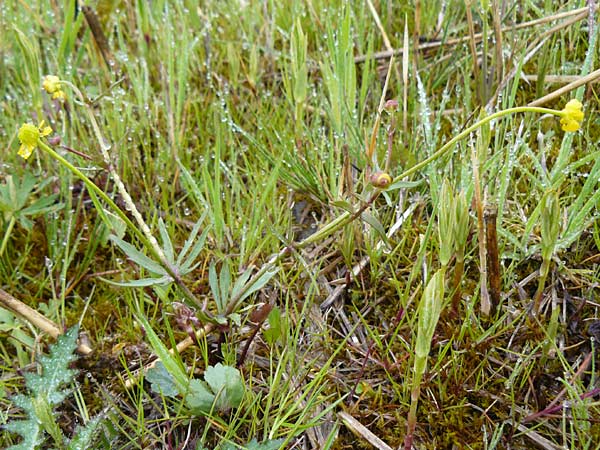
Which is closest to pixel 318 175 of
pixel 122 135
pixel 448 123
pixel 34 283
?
pixel 448 123

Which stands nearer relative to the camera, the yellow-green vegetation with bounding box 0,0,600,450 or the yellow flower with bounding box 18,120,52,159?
the yellow flower with bounding box 18,120,52,159

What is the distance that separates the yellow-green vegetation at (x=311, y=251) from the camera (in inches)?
47.3

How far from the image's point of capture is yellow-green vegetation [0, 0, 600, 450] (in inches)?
47.3

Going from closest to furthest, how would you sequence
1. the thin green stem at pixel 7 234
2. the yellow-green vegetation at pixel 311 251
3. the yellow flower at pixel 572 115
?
the yellow flower at pixel 572 115 < the yellow-green vegetation at pixel 311 251 < the thin green stem at pixel 7 234

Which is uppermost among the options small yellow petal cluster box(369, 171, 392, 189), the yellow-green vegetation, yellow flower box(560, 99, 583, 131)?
yellow flower box(560, 99, 583, 131)

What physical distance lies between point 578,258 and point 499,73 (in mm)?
544

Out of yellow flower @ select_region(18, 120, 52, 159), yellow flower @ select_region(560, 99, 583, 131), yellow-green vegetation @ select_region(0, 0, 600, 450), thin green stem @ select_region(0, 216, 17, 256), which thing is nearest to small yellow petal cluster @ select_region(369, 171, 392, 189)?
yellow-green vegetation @ select_region(0, 0, 600, 450)

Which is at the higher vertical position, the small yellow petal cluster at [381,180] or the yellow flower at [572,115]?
the yellow flower at [572,115]

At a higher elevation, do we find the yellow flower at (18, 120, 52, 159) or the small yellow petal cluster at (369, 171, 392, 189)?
the yellow flower at (18, 120, 52, 159)

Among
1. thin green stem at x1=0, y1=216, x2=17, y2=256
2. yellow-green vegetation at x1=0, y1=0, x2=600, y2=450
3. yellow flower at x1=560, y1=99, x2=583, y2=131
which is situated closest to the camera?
yellow flower at x1=560, y1=99, x2=583, y2=131

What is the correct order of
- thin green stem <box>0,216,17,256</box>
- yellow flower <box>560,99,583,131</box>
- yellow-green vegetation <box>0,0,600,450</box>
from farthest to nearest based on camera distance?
thin green stem <box>0,216,17,256</box>
yellow-green vegetation <box>0,0,600,450</box>
yellow flower <box>560,99,583,131</box>

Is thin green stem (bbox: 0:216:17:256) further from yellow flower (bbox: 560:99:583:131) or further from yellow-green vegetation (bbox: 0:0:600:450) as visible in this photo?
yellow flower (bbox: 560:99:583:131)

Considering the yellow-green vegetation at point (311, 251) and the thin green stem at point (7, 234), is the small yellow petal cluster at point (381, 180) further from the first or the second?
the thin green stem at point (7, 234)

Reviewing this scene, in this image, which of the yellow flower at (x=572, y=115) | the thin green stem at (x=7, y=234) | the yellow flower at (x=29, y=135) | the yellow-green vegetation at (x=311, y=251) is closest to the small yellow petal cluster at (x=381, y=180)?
the yellow-green vegetation at (x=311, y=251)
